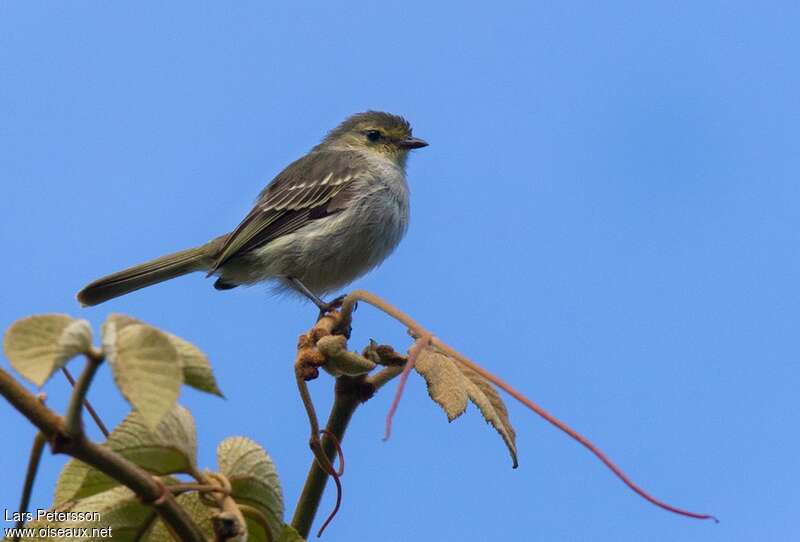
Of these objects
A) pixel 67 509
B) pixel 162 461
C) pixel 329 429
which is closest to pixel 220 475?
pixel 162 461

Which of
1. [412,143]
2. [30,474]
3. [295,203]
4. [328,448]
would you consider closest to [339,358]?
[328,448]

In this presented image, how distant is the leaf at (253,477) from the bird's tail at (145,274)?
5549 mm

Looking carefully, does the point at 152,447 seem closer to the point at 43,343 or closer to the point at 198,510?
the point at 198,510

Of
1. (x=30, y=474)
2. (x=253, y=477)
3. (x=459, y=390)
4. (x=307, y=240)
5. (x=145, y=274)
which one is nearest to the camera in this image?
(x=30, y=474)

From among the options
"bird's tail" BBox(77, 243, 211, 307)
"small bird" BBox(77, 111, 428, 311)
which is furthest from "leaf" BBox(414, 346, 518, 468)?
"bird's tail" BBox(77, 243, 211, 307)

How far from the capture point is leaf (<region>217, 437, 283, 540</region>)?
1544 millimetres

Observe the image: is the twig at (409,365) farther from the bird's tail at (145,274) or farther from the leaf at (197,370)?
the bird's tail at (145,274)

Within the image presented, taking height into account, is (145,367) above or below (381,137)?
below

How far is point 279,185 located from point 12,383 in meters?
7.30

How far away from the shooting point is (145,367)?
3.11 feet

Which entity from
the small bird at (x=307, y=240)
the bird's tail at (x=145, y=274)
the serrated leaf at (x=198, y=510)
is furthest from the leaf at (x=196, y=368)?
the bird's tail at (x=145, y=274)

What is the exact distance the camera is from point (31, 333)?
95 cm

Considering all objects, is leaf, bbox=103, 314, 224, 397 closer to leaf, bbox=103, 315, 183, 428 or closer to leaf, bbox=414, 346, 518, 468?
leaf, bbox=103, 315, 183, 428

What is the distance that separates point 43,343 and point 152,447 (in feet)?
1.64
